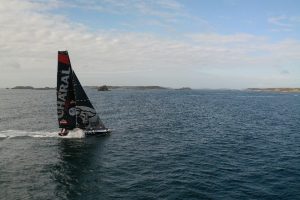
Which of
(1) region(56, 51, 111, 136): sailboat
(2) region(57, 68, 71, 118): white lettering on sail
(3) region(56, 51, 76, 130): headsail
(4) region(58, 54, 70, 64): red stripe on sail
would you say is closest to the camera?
(4) region(58, 54, 70, 64): red stripe on sail

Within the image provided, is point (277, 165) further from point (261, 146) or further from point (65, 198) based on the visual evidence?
point (65, 198)

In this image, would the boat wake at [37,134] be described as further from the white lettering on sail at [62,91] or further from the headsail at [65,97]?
the white lettering on sail at [62,91]

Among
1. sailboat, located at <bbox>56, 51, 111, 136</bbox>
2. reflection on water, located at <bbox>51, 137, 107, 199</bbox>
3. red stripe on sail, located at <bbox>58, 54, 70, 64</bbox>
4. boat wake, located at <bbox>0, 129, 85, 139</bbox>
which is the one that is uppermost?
red stripe on sail, located at <bbox>58, 54, 70, 64</bbox>

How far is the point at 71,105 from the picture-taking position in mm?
54031

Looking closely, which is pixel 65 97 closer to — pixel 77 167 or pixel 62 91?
pixel 62 91

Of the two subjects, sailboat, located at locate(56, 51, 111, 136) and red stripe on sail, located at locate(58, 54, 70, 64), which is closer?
red stripe on sail, located at locate(58, 54, 70, 64)

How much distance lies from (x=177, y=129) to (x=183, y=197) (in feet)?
120

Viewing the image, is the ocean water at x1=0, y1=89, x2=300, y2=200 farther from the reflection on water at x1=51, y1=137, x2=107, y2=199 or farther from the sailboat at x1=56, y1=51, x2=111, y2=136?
the sailboat at x1=56, y1=51, x2=111, y2=136

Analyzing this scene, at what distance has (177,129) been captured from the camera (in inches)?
2534

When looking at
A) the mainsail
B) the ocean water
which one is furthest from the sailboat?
the ocean water

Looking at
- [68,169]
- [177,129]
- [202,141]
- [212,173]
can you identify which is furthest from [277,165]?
[177,129]

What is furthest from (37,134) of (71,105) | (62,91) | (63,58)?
(63,58)

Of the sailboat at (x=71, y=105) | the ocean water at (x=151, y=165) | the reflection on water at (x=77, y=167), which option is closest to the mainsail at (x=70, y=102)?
the sailboat at (x=71, y=105)

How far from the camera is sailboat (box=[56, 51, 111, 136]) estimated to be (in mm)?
51781
